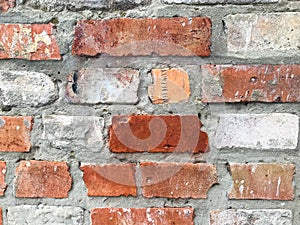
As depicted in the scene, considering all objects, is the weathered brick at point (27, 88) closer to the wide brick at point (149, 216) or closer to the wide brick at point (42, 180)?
the wide brick at point (42, 180)

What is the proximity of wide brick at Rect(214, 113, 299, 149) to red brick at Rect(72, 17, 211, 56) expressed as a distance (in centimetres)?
12

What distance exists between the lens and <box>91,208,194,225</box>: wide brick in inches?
30.5

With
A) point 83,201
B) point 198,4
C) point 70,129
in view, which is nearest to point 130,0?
point 198,4

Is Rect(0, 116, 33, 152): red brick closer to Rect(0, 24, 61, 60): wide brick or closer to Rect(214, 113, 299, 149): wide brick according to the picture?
Rect(0, 24, 61, 60): wide brick

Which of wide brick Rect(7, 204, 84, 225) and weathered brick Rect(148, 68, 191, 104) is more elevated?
weathered brick Rect(148, 68, 191, 104)

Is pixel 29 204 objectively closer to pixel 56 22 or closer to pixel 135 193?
pixel 135 193

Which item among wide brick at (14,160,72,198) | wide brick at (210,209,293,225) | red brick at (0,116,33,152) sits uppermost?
red brick at (0,116,33,152)

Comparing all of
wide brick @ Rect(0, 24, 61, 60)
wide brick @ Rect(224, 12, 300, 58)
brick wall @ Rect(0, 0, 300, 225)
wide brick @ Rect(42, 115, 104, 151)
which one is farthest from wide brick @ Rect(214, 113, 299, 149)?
wide brick @ Rect(0, 24, 61, 60)

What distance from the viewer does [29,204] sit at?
31.2 inches

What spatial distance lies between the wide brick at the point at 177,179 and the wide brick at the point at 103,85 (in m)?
0.12

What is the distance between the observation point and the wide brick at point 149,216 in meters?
0.78

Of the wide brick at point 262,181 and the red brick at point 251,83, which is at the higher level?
the red brick at point 251,83

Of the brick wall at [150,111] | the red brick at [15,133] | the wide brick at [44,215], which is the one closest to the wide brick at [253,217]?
the brick wall at [150,111]

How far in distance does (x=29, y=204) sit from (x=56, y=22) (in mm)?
Result: 318
